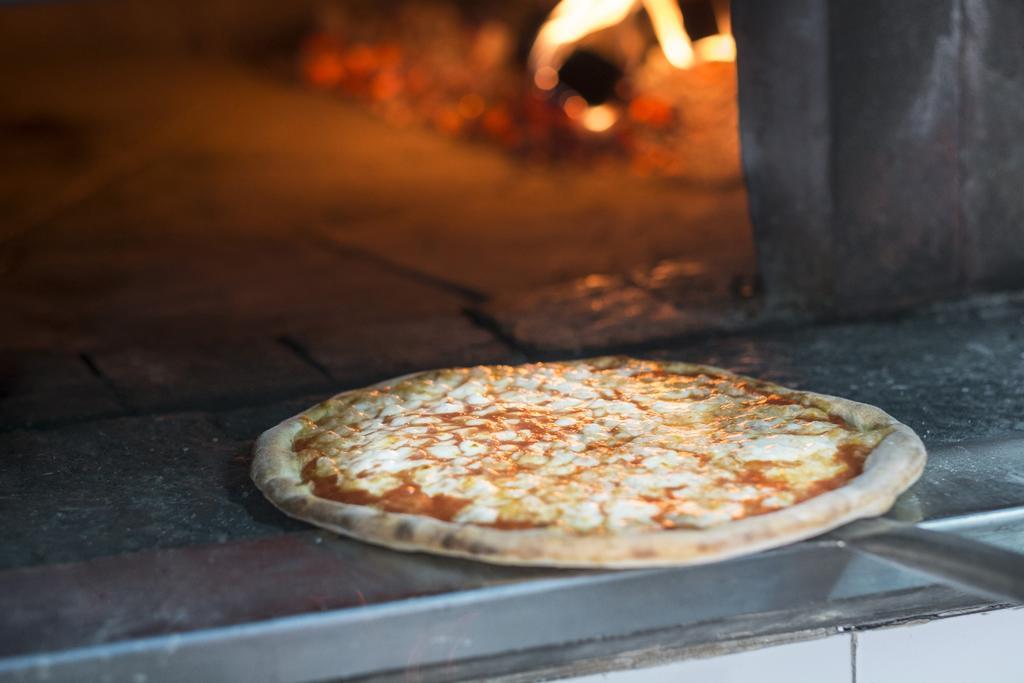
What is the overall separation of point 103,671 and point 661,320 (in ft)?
5.83

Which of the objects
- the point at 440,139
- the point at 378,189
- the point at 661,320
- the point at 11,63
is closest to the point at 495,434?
the point at 661,320

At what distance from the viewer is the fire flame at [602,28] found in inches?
201

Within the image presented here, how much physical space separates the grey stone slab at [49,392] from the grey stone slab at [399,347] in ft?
1.59

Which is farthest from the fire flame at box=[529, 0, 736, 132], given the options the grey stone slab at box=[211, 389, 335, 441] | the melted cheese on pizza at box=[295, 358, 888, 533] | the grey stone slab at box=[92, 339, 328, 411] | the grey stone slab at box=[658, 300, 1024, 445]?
the melted cheese on pizza at box=[295, 358, 888, 533]

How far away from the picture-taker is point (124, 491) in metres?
1.91

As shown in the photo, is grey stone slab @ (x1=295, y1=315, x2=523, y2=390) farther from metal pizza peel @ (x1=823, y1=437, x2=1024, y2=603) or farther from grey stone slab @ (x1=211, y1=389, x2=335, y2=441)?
metal pizza peel @ (x1=823, y1=437, x2=1024, y2=603)

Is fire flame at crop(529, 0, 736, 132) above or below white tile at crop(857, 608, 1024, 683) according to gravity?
above

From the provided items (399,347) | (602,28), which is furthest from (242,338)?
(602,28)

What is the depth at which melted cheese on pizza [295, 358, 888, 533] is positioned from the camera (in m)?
1.55

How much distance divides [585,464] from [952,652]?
1.91 ft

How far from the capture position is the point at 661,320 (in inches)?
114

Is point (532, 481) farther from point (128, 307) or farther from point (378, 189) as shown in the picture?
point (378, 189)

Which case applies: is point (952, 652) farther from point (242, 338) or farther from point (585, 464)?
point (242, 338)

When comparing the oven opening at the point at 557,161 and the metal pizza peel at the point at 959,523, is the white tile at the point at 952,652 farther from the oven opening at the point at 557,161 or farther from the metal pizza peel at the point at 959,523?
the oven opening at the point at 557,161
